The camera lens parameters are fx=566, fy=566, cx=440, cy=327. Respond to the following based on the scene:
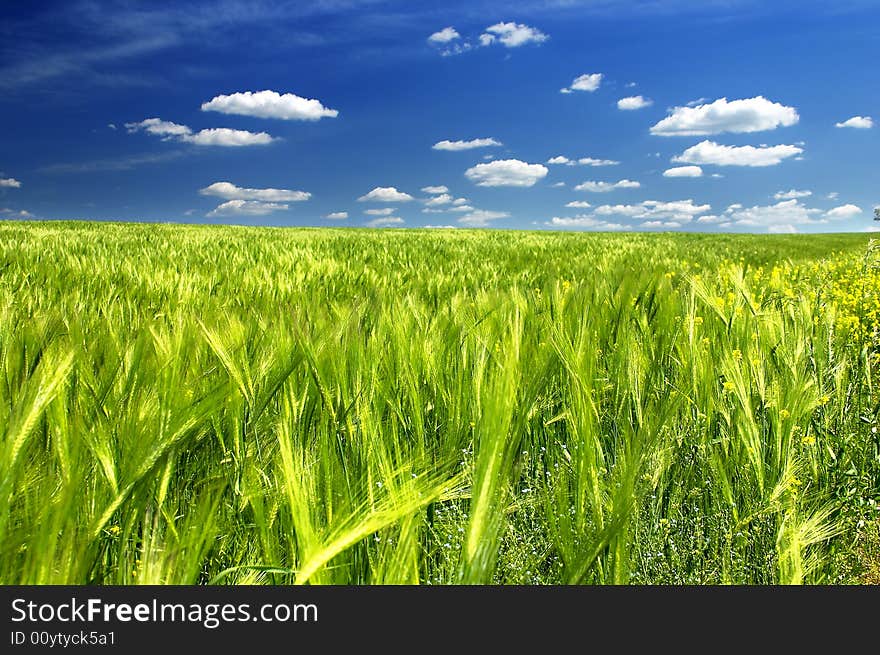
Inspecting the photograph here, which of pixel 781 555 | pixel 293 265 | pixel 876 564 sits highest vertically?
pixel 293 265

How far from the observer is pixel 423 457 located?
1009 mm

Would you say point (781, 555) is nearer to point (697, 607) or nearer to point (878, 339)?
point (697, 607)

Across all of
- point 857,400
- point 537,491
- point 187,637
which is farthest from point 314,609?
point 857,400

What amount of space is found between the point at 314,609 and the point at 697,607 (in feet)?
1.73

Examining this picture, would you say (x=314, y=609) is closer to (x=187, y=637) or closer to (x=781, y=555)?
(x=187, y=637)

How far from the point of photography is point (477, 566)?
740mm

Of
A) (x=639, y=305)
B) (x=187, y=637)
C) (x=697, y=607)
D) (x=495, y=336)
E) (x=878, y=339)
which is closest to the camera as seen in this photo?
(x=187, y=637)

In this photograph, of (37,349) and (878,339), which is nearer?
(37,349)

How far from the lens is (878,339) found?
9.75 feet

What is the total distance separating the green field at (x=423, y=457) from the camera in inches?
31.2

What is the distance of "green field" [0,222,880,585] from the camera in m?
0.79

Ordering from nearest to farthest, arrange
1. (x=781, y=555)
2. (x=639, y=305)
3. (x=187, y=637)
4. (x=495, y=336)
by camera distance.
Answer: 1. (x=187, y=637)
2. (x=781, y=555)
3. (x=495, y=336)
4. (x=639, y=305)

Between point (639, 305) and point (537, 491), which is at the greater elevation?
point (639, 305)

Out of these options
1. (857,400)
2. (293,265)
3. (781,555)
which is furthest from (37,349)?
(293,265)
